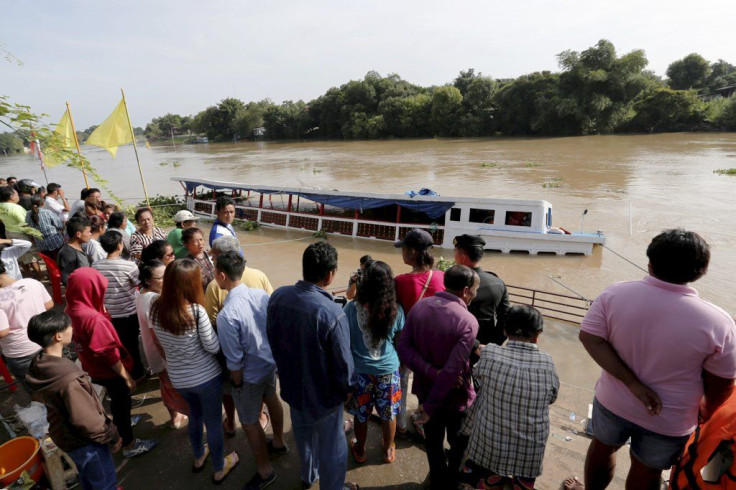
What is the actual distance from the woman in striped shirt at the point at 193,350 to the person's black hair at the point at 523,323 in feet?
6.49

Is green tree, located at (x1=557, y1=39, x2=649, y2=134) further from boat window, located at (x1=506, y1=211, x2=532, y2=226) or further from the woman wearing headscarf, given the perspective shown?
the woman wearing headscarf

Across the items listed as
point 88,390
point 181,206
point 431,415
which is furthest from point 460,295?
point 181,206

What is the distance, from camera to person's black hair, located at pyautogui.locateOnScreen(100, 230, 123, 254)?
11.4ft

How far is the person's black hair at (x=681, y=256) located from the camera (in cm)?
182

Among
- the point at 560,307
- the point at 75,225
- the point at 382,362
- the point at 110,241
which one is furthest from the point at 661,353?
the point at 560,307

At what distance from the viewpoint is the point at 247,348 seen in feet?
8.55

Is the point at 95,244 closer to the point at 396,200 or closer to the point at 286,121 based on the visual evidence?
the point at 396,200

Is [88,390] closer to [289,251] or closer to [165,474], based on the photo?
[165,474]

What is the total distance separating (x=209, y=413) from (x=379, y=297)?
60.5 inches

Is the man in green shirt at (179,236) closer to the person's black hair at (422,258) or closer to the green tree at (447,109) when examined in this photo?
the person's black hair at (422,258)

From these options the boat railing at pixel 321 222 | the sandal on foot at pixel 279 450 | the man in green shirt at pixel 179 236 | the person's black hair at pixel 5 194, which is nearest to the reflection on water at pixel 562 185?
the boat railing at pixel 321 222

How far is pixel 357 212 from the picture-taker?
47.6ft

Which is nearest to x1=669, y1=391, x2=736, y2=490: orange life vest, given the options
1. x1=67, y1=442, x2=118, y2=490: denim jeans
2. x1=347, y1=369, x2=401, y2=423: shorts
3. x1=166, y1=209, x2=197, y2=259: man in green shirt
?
x1=347, y1=369, x2=401, y2=423: shorts

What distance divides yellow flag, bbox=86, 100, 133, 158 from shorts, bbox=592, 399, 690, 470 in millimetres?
11625
